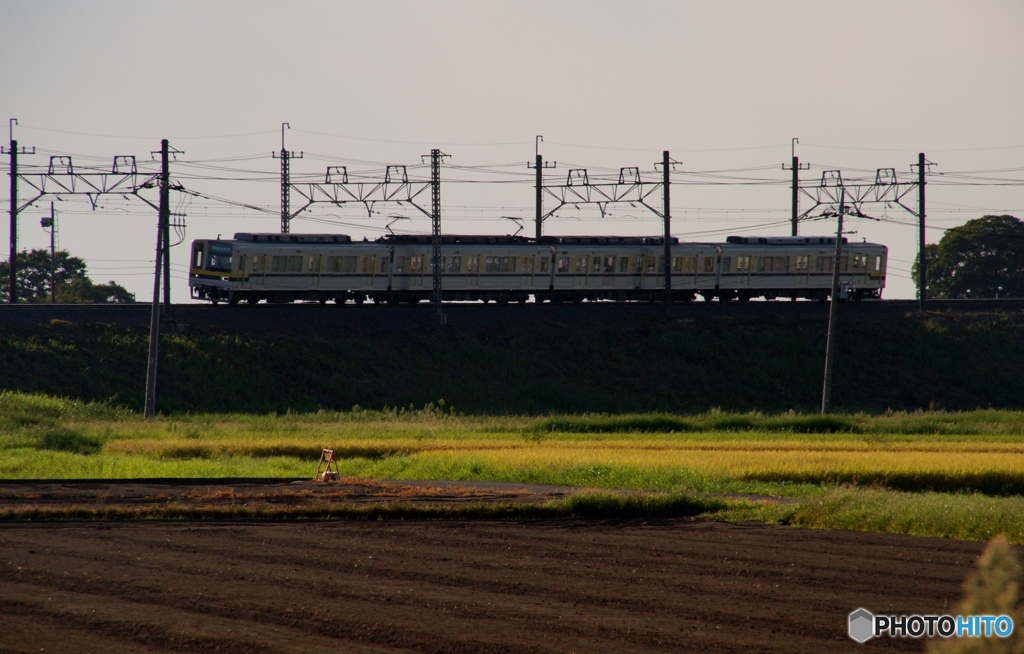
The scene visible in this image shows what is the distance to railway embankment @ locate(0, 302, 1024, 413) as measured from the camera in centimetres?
4472

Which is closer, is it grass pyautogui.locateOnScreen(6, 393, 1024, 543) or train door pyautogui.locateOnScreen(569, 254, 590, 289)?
grass pyautogui.locateOnScreen(6, 393, 1024, 543)

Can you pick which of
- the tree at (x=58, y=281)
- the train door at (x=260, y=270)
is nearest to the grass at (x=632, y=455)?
the train door at (x=260, y=270)

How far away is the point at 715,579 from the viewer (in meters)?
12.8

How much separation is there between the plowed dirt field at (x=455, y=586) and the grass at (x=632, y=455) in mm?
1502

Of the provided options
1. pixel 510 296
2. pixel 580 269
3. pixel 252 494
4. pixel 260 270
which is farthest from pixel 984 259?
pixel 252 494

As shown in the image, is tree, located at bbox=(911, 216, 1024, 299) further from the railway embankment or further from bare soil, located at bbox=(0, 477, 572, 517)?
bare soil, located at bbox=(0, 477, 572, 517)

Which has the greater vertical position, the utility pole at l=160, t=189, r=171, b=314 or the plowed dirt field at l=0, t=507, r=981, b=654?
the utility pole at l=160, t=189, r=171, b=314

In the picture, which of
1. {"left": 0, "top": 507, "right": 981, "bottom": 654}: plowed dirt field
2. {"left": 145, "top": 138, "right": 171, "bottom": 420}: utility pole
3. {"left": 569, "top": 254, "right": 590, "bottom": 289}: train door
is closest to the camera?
{"left": 0, "top": 507, "right": 981, "bottom": 654}: plowed dirt field

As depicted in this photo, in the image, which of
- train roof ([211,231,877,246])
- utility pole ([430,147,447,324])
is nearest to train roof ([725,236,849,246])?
train roof ([211,231,877,246])

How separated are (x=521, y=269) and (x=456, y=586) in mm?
42241

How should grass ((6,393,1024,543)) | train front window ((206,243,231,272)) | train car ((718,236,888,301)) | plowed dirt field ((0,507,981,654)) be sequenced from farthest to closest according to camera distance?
train car ((718,236,888,301)) → train front window ((206,243,231,272)) → grass ((6,393,1024,543)) → plowed dirt field ((0,507,981,654))

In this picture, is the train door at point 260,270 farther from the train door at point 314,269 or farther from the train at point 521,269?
the train door at point 314,269

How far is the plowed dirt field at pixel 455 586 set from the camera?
402 inches

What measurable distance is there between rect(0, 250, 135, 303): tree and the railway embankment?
37.1 metres
